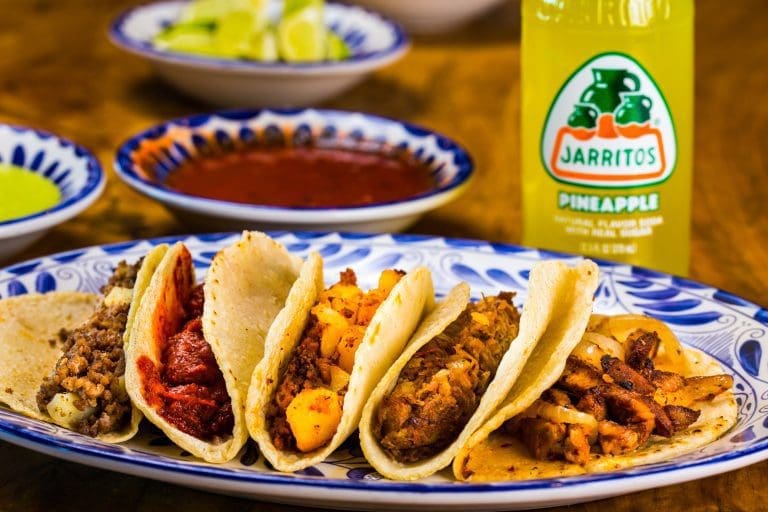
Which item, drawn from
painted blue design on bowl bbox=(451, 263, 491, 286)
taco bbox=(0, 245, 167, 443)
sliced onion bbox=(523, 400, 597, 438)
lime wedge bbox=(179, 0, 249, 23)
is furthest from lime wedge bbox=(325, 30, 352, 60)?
sliced onion bbox=(523, 400, 597, 438)

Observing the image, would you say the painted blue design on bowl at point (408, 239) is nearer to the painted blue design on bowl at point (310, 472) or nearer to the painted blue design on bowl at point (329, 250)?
the painted blue design on bowl at point (329, 250)

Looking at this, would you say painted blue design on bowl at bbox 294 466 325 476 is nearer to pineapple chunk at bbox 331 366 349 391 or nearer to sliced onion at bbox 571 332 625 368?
pineapple chunk at bbox 331 366 349 391

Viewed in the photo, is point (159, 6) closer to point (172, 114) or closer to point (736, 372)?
point (172, 114)

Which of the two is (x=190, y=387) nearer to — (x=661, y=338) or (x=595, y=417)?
(x=595, y=417)

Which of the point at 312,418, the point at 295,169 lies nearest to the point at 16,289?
the point at 312,418

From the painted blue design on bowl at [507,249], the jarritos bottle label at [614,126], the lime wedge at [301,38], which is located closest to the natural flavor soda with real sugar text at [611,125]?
the jarritos bottle label at [614,126]

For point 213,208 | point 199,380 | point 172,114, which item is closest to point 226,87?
point 172,114
